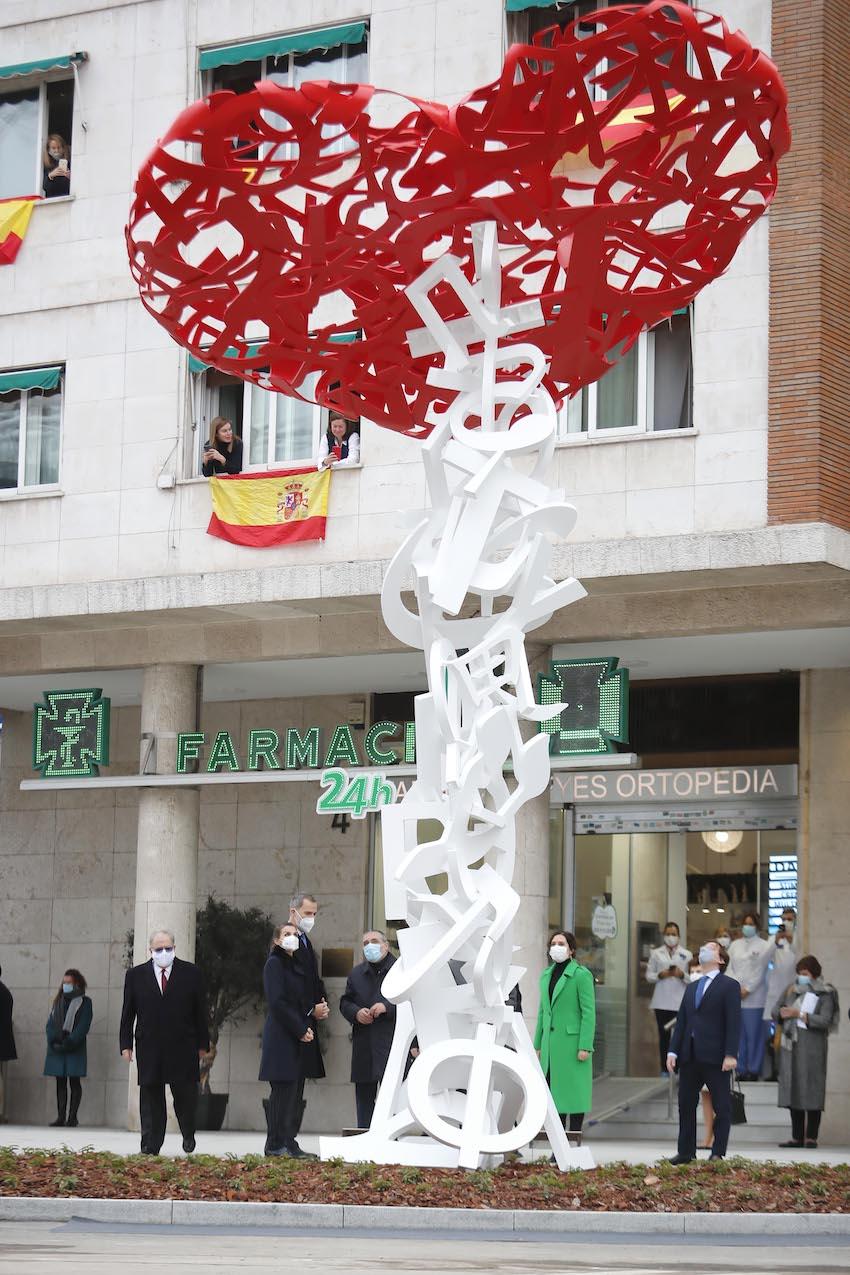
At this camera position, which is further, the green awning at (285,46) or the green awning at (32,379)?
the green awning at (32,379)

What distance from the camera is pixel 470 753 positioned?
14492 mm

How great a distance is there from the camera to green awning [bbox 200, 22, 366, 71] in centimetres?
2341

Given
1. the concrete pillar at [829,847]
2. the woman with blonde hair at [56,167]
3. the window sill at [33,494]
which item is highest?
the woman with blonde hair at [56,167]

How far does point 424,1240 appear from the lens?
1141 cm

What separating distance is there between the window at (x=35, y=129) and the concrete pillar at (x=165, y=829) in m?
5.99

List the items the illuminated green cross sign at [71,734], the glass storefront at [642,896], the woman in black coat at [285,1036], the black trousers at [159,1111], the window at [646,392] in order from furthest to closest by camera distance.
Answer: the illuminated green cross sign at [71,734] → the glass storefront at [642,896] → the window at [646,392] → the woman in black coat at [285,1036] → the black trousers at [159,1111]

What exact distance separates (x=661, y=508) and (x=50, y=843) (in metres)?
11.6

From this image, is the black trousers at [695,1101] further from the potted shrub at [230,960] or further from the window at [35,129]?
the window at [35,129]

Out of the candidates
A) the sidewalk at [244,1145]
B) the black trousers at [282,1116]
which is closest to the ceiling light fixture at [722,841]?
the sidewalk at [244,1145]

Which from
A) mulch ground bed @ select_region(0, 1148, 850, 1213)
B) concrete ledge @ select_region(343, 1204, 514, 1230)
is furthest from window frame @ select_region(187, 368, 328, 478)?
concrete ledge @ select_region(343, 1204, 514, 1230)

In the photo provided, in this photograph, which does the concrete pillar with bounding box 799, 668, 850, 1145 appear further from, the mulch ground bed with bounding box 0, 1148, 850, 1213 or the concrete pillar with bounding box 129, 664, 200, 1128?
the mulch ground bed with bounding box 0, 1148, 850, 1213

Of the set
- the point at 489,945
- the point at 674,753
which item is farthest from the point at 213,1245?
the point at 674,753

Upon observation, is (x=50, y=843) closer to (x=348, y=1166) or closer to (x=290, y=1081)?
(x=290, y=1081)

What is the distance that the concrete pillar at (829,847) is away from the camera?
73.8 feet
